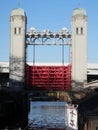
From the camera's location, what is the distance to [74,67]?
142 meters

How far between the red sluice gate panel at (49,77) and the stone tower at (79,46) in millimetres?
3309

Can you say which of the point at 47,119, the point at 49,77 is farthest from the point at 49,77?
the point at 47,119

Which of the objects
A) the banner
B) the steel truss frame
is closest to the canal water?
the banner

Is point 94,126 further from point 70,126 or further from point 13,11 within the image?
point 13,11

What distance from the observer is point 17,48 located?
148 metres

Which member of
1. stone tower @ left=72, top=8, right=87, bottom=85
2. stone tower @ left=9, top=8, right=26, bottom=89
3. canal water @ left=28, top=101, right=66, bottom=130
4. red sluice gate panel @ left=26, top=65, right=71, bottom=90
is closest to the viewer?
canal water @ left=28, top=101, right=66, bottom=130

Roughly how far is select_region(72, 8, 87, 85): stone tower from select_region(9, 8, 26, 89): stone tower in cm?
1853

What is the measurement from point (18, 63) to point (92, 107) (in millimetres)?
121559

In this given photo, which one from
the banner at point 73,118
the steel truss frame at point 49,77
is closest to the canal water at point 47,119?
the banner at point 73,118

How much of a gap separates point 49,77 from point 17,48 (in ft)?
59.8

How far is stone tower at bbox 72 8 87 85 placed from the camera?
14100 cm

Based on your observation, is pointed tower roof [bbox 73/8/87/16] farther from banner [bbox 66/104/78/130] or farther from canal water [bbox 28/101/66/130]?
banner [bbox 66/104/78/130]

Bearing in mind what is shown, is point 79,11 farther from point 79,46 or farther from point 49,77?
point 49,77

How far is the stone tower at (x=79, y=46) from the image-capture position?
141m
